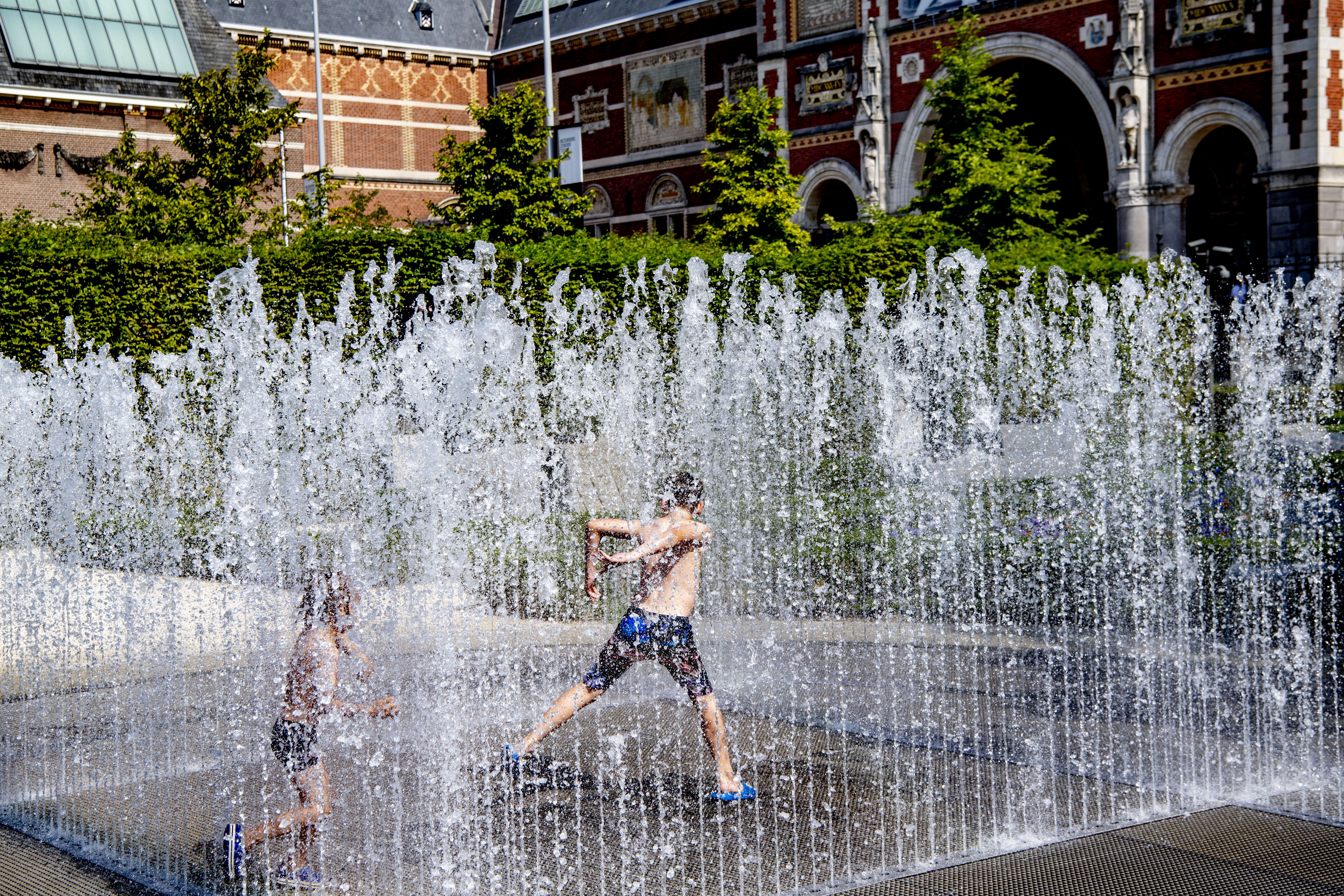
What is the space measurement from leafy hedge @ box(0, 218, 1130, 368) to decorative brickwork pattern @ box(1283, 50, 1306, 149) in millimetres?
8693

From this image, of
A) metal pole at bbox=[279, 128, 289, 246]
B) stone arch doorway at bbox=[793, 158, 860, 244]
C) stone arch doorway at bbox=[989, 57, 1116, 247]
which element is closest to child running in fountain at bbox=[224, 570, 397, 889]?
metal pole at bbox=[279, 128, 289, 246]

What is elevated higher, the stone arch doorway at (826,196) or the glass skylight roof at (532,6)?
the glass skylight roof at (532,6)

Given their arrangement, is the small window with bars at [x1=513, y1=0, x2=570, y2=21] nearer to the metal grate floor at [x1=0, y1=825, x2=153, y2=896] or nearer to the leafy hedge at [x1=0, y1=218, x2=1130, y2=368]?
the leafy hedge at [x1=0, y1=218, x2=1130, y2=368]

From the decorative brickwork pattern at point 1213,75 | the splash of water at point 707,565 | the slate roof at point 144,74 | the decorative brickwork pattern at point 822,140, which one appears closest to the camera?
the splash of water at point 707,565

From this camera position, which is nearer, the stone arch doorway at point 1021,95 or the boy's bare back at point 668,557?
the boy's bare back at point 668,557

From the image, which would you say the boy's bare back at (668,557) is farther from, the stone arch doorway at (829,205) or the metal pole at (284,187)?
the stone arch doorway at (829,205)

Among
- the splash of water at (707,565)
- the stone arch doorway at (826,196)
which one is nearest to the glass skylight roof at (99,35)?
the stone arch doorway at (826,196)

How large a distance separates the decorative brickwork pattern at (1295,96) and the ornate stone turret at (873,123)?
28.2 feet

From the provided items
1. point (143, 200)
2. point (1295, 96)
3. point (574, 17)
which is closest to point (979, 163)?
point (1295, 96)

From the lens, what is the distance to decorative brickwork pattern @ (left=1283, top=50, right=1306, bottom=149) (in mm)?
22875

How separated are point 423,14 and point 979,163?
73.5 ft

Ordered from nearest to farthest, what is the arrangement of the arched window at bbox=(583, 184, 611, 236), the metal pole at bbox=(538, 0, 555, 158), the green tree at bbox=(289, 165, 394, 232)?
the green tree at bbox=(289, 165, 394, 232), the metal pole at bbox=(538, 0, 555, 158), the arched window at bbox=(583, 184, 611, 236)

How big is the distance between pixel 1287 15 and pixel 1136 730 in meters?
19.8

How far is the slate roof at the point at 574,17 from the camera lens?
37.4 m
